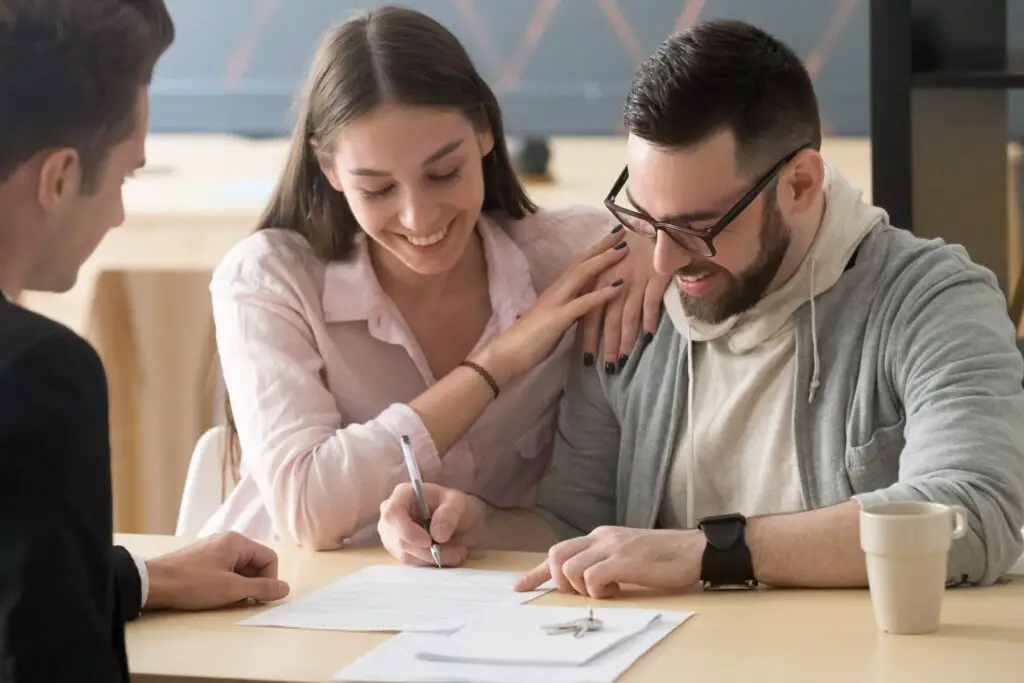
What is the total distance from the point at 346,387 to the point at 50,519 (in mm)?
1104

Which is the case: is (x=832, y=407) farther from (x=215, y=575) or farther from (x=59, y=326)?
(x=59, y=326)

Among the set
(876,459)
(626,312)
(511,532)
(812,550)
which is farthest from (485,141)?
(812,550)

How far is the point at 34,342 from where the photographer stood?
1093mm

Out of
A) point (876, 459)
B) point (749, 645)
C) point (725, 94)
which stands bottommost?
point (749, 645)

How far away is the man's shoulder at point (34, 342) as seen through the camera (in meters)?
1.08

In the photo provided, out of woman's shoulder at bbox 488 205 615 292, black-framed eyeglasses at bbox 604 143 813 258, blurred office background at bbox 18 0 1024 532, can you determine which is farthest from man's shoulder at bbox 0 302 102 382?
blurred office background at bbox 18 0 1024 532

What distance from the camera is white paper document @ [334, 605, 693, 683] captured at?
1.39m

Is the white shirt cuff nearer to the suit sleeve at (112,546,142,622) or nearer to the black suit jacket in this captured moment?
the suit sleeve at (112,546,142,622)

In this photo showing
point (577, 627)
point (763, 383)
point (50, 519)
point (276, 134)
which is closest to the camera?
point (50, 519)

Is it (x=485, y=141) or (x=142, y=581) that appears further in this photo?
(x=485, y=141)

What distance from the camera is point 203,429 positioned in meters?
3.28

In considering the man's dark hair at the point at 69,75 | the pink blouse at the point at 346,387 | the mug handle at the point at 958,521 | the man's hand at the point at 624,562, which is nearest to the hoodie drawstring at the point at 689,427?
the pink blouse at the point at 346,387

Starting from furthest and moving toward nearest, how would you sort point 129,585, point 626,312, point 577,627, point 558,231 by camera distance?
point 558,231
point 626,312
point 129,585
point 577,627

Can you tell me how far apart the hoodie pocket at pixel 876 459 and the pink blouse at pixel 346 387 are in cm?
47
